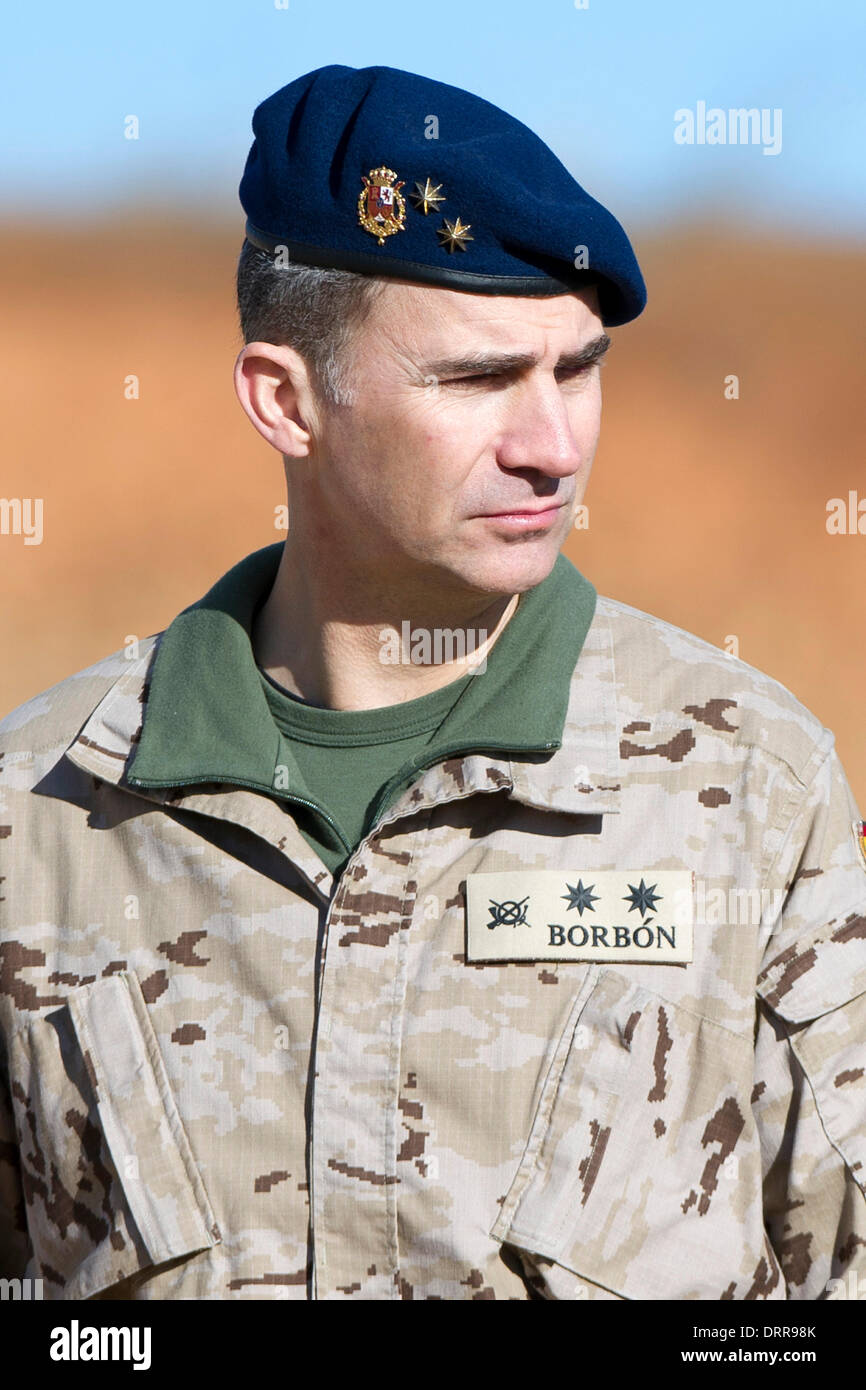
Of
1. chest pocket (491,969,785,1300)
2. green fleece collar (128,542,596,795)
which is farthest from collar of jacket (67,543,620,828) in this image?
chest pocket (491,969,785,1300)

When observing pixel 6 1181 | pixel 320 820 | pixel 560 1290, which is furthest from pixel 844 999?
pixel 6 1181

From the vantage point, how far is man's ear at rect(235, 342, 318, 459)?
2.43 meters

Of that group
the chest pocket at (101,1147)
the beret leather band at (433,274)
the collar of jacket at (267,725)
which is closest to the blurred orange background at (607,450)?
the collar of jacket at (267,725)

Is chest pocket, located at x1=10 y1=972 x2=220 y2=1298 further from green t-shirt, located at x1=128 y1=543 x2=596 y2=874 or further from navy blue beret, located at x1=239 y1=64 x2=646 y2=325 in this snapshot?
navy blue beret, located at x1=239 y1=64 x2=646 y2=325

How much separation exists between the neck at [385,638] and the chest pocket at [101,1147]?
564 millimetres

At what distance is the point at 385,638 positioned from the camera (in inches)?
97.2

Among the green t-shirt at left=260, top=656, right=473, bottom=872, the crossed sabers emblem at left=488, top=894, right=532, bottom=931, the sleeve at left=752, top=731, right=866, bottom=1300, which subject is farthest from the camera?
the green t-shirt at left=260, top=656, right=473, bottom=872

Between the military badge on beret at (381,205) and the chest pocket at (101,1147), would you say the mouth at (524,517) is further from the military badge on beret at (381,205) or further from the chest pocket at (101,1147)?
the chest pocket at (101,1147)

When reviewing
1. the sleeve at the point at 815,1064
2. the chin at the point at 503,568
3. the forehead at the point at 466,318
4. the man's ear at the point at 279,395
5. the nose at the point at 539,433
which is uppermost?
the forehead at the point at 466,318

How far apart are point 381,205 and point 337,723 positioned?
2.59ft

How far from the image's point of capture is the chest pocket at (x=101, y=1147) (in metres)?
2.28

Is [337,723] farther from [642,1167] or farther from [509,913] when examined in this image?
[642,1167]

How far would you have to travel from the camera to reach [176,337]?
16406 millimetres

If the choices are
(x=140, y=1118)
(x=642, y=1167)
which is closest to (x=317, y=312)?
(x=140, y=1118)
